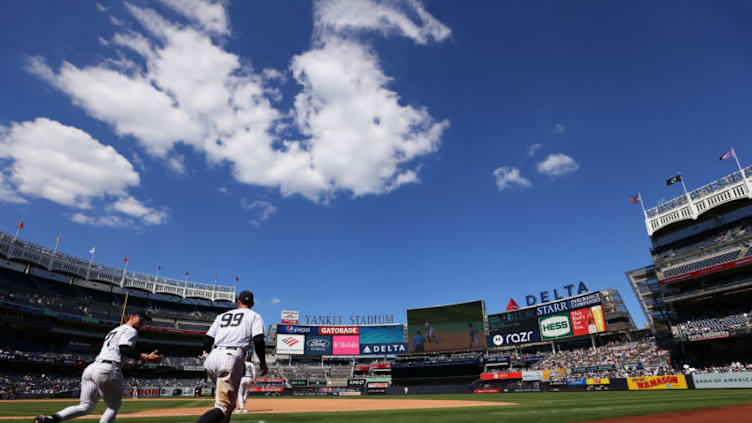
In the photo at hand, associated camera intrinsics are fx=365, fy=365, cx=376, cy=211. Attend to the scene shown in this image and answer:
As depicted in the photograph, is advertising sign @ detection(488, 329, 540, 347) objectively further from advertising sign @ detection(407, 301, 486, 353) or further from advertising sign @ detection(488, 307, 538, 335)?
advertising sign @ detection(407, 301, 486, 353)

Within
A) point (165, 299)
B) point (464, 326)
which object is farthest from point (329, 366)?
point (165, 299)

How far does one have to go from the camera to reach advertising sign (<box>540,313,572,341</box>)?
51.4 metres

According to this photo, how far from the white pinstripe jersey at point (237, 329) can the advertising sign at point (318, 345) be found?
216 ft

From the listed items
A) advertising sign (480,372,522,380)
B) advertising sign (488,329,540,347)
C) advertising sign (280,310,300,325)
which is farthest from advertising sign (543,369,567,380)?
advertising sign (280,310,300,325)

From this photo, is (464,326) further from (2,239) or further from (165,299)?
(2,239)

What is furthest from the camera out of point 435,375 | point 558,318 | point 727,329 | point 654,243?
point 435,375

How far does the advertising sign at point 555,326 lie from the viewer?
51425 millimetres

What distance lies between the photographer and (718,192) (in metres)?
39.2

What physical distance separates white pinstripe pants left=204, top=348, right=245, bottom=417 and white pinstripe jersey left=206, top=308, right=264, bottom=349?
103mm

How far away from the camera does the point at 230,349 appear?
14.2 feet

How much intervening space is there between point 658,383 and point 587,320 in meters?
22.0

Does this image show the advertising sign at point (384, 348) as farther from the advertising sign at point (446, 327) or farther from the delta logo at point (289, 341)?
the delta logo at point (289, 341)

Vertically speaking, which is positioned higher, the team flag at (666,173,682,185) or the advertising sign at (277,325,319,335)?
the team flag at (666,173,682,185)

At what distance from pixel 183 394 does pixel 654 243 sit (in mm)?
62428
